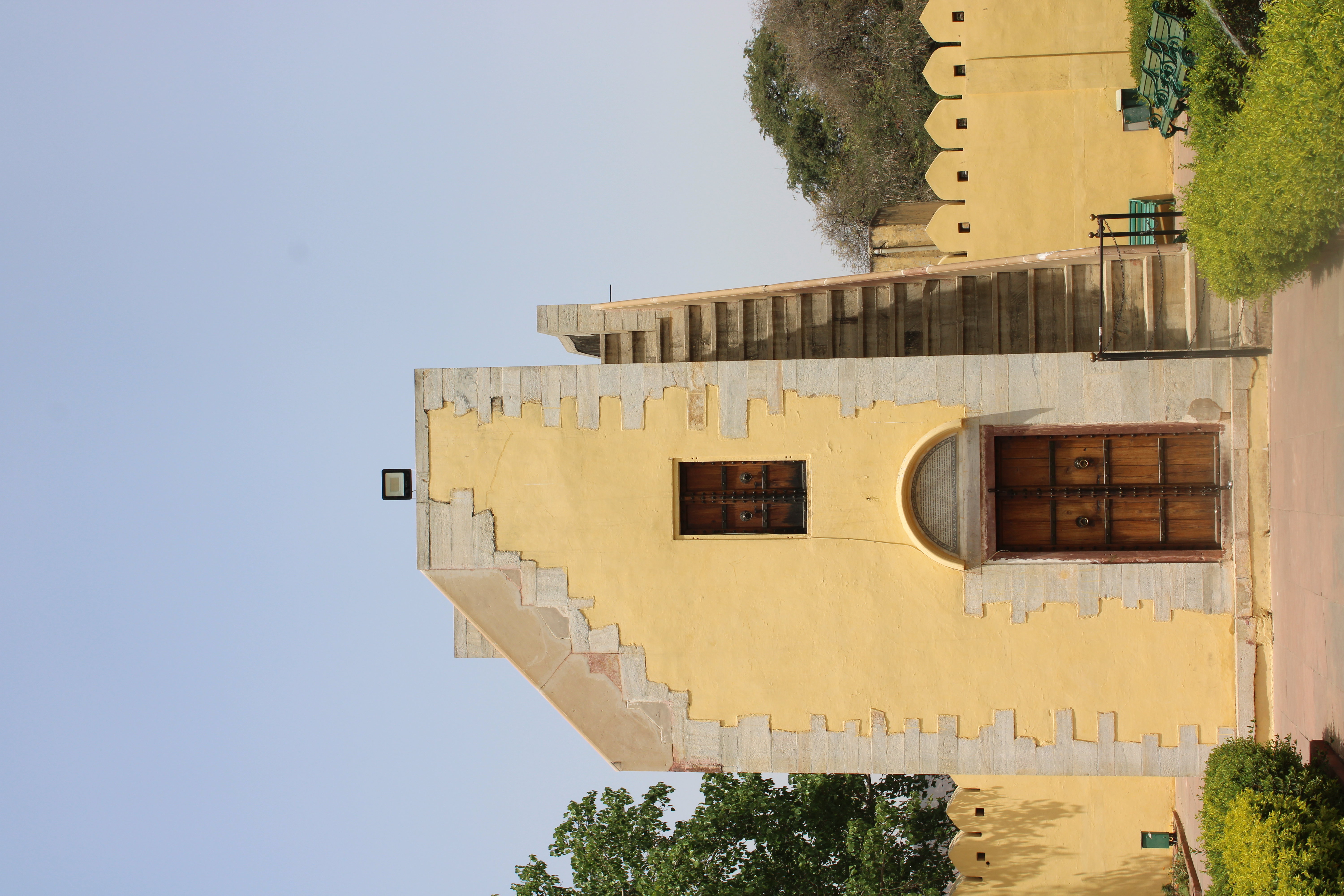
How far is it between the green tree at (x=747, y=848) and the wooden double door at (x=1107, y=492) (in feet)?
26.8

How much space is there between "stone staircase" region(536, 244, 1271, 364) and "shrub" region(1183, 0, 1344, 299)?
141cm

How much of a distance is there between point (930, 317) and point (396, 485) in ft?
21.2

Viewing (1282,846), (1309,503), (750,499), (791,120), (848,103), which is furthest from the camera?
(791,120)

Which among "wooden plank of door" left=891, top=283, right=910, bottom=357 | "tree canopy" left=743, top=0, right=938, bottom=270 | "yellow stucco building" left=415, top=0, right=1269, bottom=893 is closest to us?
"yellow stucco building" left=415, top=0, right=1269, bottom=893

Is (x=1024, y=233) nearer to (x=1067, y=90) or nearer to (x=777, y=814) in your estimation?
(x=1067, y=90)

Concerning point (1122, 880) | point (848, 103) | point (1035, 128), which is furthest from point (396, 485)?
point (848, 103)

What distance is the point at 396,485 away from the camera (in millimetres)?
10375

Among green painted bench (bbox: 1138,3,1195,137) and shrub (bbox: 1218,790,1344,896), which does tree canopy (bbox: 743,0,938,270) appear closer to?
green painted bench (bbox: 1138,3,1195,137)

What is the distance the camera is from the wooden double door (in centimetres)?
973

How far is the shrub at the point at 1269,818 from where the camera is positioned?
759 cm

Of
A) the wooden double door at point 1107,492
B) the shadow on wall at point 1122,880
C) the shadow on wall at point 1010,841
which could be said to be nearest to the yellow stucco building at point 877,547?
the wooden double door at point 1107,492

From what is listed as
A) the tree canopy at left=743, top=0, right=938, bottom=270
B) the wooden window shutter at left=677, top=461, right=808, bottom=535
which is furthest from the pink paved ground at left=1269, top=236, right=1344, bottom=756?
the tree canopy at left=743, top=0, right=938, bottom=270

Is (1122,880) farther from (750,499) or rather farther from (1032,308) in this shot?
(750,499)

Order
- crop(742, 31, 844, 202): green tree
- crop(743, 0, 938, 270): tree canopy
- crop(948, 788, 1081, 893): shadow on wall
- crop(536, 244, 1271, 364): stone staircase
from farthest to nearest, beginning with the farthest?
1. crop(742, 31, 844, 202): green tree
2. crop(743, 0, 938, 270): tree canopy
3. crop(948, 788, 1081, 893): shadow on wall
4. crop(536, 244, 1271, 364): stone staircase
